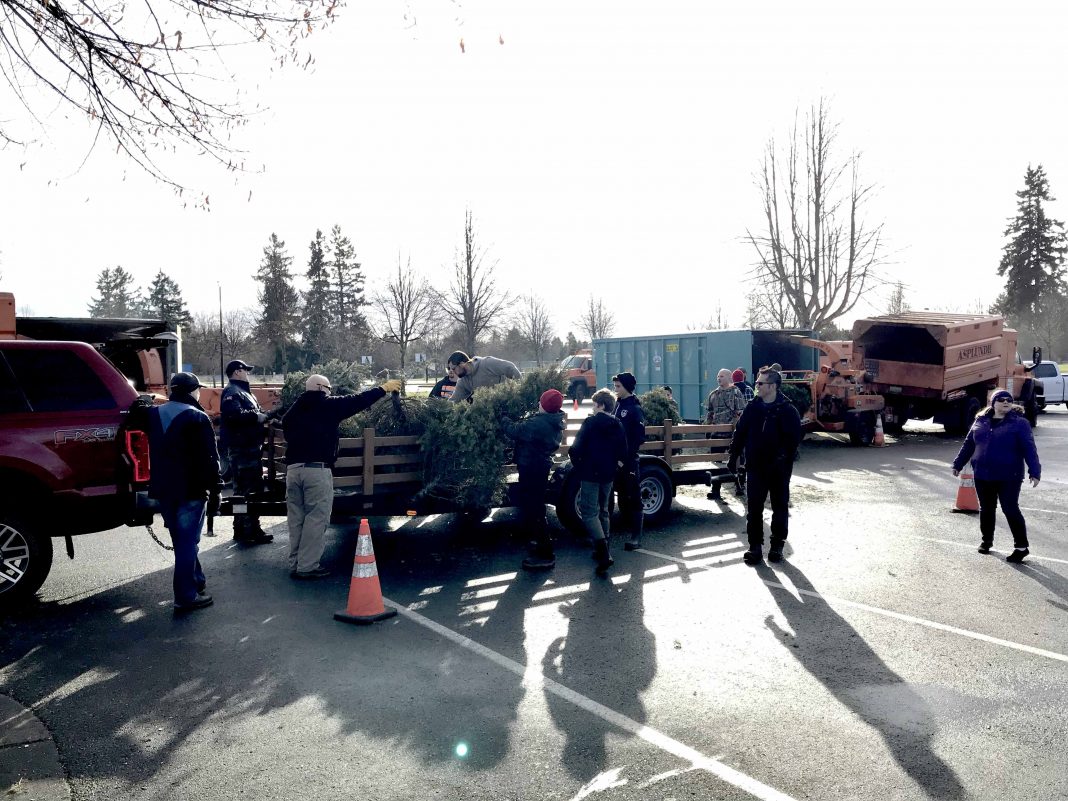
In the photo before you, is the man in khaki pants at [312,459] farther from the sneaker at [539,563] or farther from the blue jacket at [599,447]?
the blue jacket at [599,447]

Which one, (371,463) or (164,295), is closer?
(371,463)

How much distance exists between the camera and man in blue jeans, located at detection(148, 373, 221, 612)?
630 centimetres

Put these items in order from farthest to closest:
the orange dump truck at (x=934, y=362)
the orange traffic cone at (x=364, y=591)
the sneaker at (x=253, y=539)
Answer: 1. the orange dump truck at (x=934, y=362)
2. the sneaker at (x=253, y=539)
3. the orange traffic cone at (x=364, y=591)

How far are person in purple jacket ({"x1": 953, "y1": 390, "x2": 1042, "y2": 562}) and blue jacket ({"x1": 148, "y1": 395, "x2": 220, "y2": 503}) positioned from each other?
7.15 metres

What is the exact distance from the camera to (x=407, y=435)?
325 inches

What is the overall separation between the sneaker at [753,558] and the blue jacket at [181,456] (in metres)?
4.85

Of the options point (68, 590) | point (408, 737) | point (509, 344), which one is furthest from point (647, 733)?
point (509, 344)

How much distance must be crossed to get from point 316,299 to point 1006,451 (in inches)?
2298

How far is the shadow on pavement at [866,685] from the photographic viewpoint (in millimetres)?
3748

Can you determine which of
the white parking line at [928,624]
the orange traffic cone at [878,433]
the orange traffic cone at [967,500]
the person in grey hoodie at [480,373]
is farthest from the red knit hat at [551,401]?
the orange traffic cone at [878,433]

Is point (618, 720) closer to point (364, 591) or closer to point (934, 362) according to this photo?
point (364, 591)

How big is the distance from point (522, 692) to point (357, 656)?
1236 mm

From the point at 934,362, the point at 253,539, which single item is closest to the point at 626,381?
the point at 253,539

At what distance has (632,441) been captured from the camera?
27.8 feet
